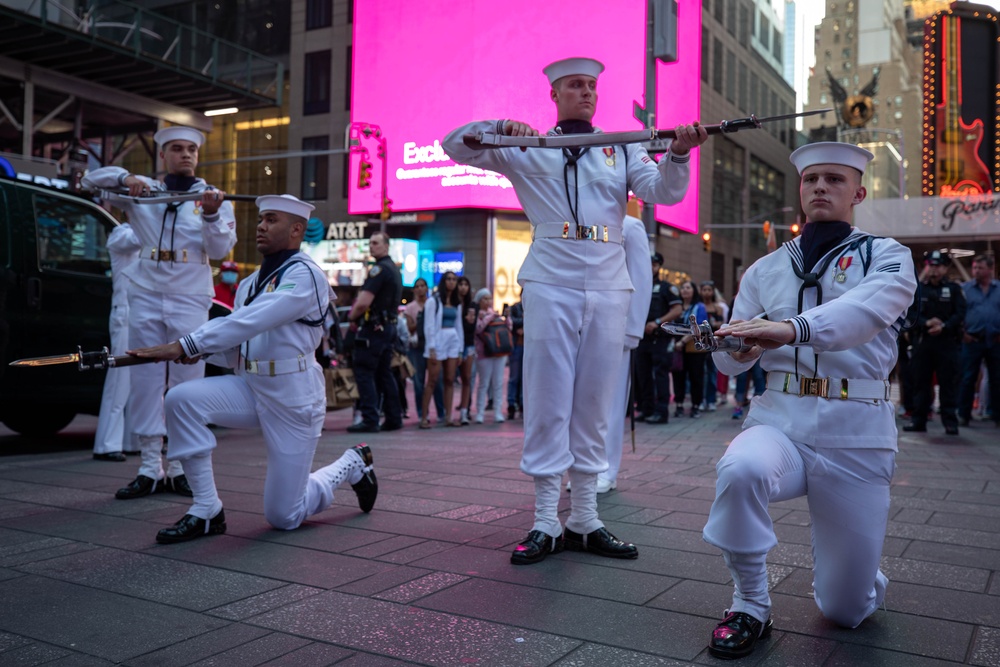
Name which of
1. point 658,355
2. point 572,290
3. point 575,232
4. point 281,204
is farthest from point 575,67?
point 658,355

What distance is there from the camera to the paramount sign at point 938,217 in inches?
1090

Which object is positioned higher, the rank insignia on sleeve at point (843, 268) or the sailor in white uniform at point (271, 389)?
the rank insignia on sleeve at point (843, 268)

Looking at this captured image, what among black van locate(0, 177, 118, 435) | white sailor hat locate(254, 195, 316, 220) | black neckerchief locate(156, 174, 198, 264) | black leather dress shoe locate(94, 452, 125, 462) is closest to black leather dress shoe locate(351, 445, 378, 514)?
white sailor hat locate(254, 195, 316, 220)

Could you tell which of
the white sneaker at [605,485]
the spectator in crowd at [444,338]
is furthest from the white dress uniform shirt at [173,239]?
the spectator in crowd at [444,338]

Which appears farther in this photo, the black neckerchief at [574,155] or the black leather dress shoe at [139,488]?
the black leather dress shoe at [139,488]

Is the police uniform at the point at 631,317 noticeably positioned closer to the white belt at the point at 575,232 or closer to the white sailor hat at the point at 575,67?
the white belt at the point at 575,232

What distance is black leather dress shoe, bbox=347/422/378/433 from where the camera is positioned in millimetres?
10391

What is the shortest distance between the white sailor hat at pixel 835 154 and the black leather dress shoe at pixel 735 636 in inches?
64.2

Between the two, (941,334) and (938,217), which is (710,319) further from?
(938,217)

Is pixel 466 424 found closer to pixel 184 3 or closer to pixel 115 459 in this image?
pixel 115 459

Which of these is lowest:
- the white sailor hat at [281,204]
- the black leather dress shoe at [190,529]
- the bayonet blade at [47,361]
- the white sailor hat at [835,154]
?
the black leather dress shoe at [190,529]

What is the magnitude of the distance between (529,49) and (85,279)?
Result: 22.1m

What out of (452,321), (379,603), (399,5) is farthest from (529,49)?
(379,603)

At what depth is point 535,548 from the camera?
13.9ft
